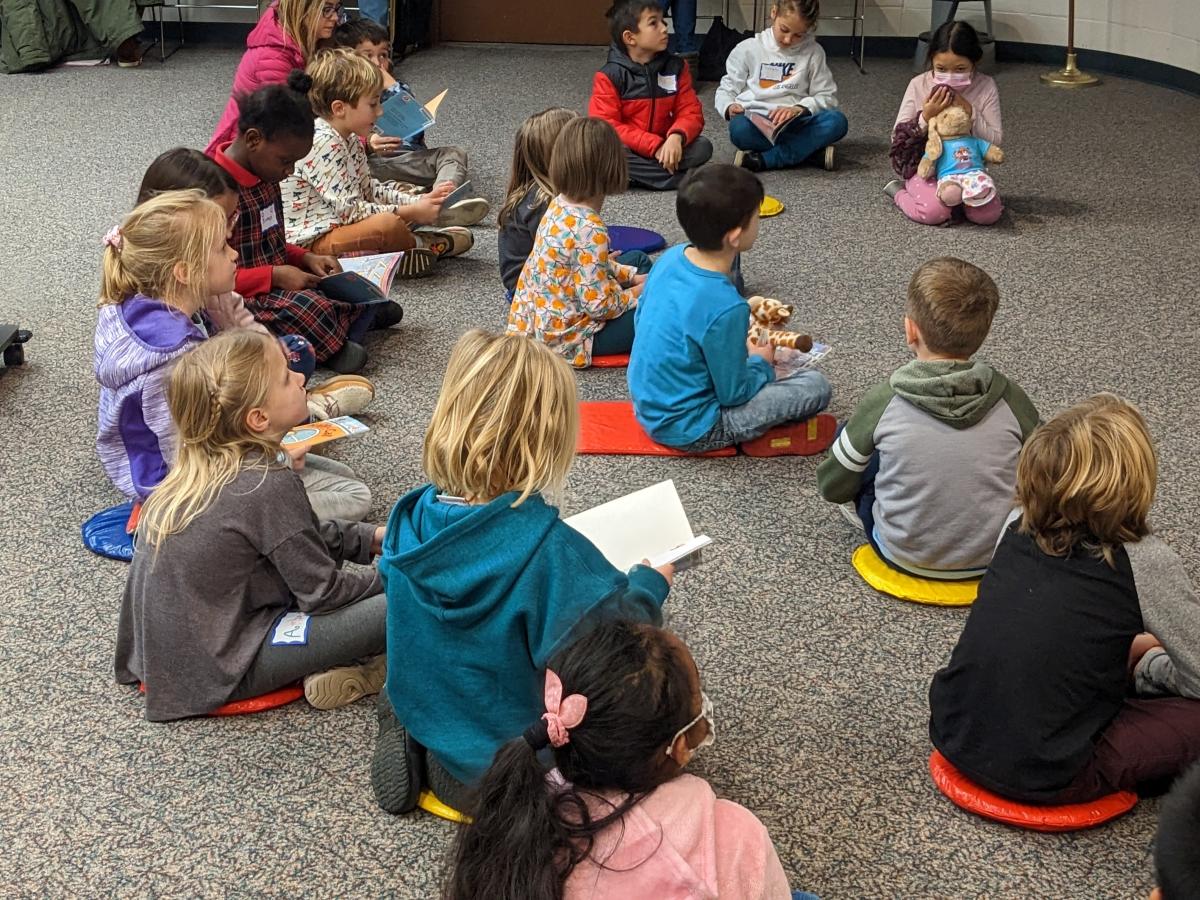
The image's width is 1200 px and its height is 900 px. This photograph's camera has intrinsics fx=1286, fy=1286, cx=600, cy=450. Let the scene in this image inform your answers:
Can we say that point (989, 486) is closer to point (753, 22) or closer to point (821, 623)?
point (821, 623)

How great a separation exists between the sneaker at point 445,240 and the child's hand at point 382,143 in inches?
21.1

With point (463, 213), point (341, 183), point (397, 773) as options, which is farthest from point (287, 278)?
point (397, 773)

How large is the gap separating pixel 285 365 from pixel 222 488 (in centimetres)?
23

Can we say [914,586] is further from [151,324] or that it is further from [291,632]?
[151,324]

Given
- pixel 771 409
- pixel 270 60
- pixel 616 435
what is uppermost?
pixel 270 60

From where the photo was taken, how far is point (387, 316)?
3523 millimetres

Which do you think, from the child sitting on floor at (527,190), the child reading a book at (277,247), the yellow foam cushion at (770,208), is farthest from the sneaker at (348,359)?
the yellow foam cushion at (770,208)

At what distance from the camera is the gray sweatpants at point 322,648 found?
2.08 meters

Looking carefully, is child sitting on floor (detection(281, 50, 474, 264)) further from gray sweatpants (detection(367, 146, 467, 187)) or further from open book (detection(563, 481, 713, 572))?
open book (detection(563, 481, 713, 572))

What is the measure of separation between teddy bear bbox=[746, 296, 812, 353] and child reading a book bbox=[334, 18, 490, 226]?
141cm

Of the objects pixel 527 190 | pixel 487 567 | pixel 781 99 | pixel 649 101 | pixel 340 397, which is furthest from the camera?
pixel 781 99

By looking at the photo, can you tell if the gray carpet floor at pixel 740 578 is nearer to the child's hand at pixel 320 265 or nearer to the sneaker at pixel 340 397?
the sneaker at pixel 340 397

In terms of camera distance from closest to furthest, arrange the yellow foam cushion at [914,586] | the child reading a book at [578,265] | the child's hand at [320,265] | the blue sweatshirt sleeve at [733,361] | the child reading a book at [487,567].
Answer: the child reading a book at [487,567] < the yellow foam cushion at [914,586] < the blue sweatshirt sleeve at [733,361] < the child reading a book at [578,265] < the child's hand at [320,265]

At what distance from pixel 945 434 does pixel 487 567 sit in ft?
3.21
